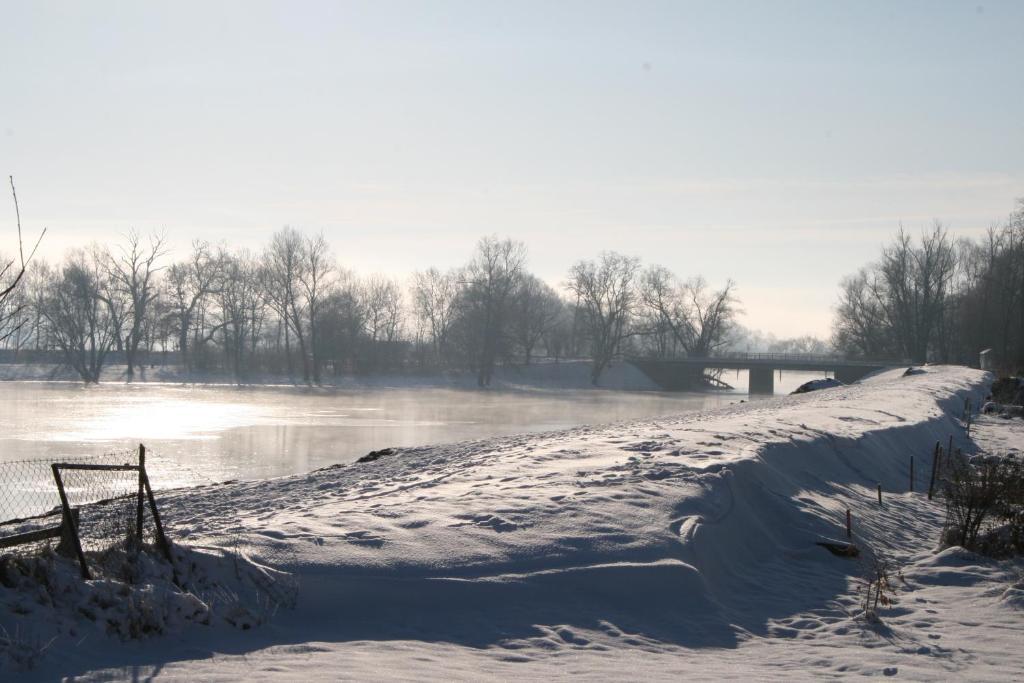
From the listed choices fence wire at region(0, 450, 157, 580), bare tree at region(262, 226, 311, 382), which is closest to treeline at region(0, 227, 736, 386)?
bare tree at region(262, 226, 311, 382)

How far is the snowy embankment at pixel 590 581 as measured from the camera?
7.91 meters

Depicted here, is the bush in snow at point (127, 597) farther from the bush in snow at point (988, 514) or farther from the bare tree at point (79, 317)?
the bare tree at point (79, 317)

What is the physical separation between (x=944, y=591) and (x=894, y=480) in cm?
848

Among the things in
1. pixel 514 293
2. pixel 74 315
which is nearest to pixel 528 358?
pixel 514 293

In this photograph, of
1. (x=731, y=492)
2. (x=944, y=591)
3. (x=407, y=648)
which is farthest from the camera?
(x=731, y=492)

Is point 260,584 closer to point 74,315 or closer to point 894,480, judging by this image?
point 894,480

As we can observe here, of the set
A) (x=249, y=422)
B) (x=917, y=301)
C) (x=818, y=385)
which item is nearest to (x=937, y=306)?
(x=917, y=301)

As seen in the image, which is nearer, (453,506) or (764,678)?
(764,678)

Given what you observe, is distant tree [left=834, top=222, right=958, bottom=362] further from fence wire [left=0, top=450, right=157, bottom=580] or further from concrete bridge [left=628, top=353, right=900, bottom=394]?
fence wire [left=0, top=450, right=157, bottom=580]

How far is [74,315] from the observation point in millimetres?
75062

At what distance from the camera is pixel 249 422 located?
36.4 meters

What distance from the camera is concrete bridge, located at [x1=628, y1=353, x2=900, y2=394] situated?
7594 cm

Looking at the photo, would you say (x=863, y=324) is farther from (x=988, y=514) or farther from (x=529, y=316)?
(x=988, y=514)

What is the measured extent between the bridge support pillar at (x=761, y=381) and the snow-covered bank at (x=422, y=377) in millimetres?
8913
